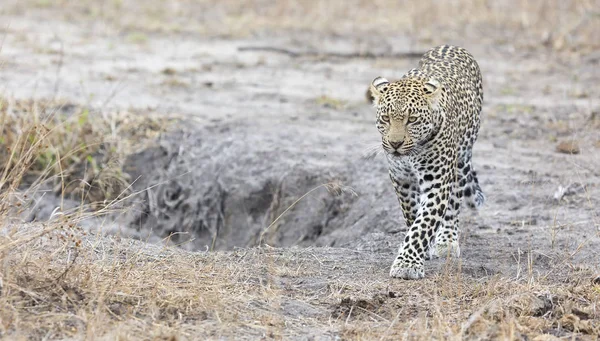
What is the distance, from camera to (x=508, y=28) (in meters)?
18.1

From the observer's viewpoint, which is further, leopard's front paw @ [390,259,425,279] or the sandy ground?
the sandy ground

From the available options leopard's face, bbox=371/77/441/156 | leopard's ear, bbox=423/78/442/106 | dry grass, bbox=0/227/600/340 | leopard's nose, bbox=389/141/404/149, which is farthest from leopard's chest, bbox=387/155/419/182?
dry grass, bbox=0/227/600/340

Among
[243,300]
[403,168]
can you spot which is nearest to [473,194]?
[403,168]

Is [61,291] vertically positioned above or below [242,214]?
above

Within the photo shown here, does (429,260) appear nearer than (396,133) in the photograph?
No

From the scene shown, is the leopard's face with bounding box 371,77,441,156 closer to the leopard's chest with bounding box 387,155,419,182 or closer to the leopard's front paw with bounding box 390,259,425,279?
the leopard's chest with bounding box 387,155,419,182

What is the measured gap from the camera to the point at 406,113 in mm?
6969

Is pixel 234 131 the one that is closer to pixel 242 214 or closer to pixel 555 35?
pixel 242 214

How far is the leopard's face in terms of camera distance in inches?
274

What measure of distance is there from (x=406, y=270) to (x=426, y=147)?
0.92 meters

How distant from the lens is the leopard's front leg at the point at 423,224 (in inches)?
278

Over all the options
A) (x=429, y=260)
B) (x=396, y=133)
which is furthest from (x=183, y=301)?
(x=429, y=260)

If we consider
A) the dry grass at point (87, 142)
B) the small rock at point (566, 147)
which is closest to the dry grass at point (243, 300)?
the dry grass at point (87, 142)

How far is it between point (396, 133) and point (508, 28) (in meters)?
11.8
